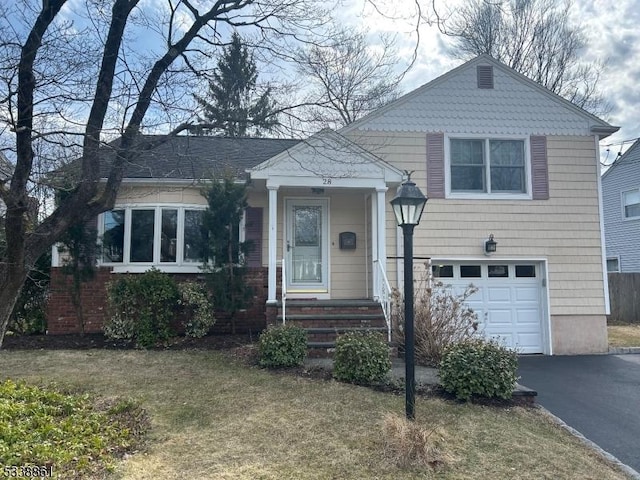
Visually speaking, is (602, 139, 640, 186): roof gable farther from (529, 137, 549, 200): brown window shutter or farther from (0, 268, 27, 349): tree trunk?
(0, 268, 27, 349): tree trunk

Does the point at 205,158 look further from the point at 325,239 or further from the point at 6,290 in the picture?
the point at 6,290

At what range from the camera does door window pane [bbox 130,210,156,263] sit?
10.1 m

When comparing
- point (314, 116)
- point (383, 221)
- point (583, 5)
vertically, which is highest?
point (583, 5)

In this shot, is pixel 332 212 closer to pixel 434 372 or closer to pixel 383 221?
pixel 383 221

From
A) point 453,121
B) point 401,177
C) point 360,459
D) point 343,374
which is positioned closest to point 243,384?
point 343,374

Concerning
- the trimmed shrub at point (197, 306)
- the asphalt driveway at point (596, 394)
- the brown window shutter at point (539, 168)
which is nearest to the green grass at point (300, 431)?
the asphalt driveway at point (596, 394)

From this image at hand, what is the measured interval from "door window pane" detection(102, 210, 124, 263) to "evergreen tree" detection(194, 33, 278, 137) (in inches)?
133

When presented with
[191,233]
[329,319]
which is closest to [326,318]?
[329,319]

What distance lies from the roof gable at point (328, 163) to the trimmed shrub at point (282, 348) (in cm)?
329

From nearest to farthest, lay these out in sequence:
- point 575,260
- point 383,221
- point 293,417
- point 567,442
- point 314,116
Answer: point 567,442 → point 293,417 → point 314,116 → point 383,221 → point 575,260

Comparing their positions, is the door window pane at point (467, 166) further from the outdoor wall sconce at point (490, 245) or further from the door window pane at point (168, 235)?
the door window pane at point (168, 235)

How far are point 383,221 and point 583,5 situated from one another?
15.8 feet

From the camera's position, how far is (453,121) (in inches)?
402

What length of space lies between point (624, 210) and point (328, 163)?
15.6 metres
